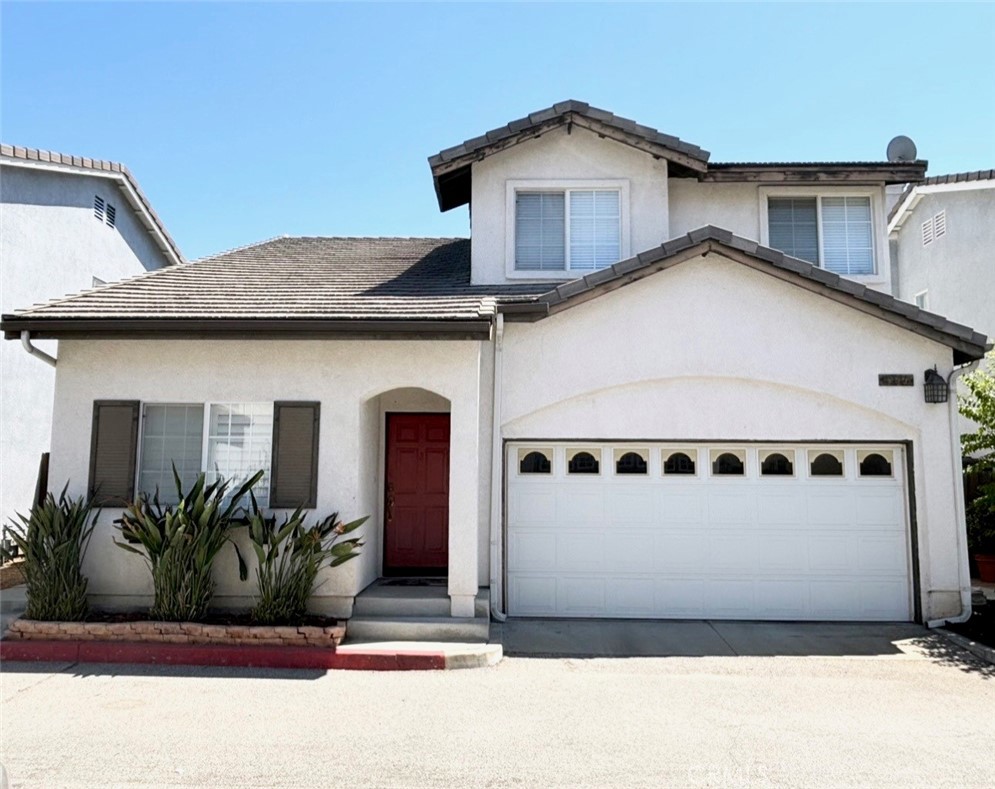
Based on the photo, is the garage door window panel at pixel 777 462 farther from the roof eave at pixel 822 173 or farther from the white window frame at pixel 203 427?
the white window frame at pixel 203 427

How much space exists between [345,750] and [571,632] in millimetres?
3873

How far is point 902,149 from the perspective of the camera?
1523 cm

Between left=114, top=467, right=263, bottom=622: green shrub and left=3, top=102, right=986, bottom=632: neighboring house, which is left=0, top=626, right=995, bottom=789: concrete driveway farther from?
left=3, top=102, right=986, bottom=632: neighboring house

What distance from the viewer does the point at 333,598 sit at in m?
7.91

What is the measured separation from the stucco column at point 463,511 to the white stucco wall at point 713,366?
40.2 inches

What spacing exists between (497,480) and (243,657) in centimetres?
357

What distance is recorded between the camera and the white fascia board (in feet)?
40.0

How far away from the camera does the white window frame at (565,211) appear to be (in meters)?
10.4

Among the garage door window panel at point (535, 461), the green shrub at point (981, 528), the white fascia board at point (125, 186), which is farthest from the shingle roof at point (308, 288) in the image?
the green shrub at point (981, 528)

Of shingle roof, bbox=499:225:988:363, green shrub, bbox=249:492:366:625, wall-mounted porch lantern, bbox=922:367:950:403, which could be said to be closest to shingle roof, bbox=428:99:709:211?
shingle roof, bbox=499:225:988:363

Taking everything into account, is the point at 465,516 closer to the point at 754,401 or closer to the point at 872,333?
the point at 754,401

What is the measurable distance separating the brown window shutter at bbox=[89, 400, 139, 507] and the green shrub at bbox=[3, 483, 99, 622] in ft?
1.36

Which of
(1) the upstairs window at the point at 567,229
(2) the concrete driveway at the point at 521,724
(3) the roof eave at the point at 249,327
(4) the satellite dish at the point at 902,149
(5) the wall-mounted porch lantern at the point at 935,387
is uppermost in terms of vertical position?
(4) the satellite dish at the point at 902,149

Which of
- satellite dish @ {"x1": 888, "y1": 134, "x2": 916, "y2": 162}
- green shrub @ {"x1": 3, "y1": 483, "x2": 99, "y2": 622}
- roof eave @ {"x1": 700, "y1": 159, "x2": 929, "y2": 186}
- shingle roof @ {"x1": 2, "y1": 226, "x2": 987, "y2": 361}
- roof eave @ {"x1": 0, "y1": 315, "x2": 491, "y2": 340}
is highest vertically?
satellite dish @ {"x1": 888, "y1": 134, "x2": 916, "y2": 162}
